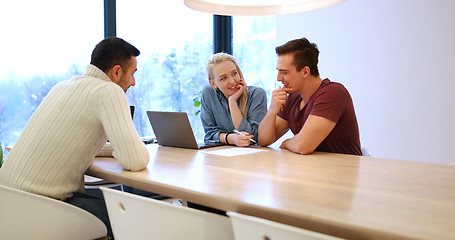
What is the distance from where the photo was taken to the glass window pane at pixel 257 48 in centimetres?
469

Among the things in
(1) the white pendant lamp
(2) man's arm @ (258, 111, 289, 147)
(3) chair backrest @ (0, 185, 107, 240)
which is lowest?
(3) chair backrest @ (0, 185, 107, 240)

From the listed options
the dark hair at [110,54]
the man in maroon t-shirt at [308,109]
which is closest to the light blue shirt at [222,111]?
the man in maroon t-shirt at [308,109]

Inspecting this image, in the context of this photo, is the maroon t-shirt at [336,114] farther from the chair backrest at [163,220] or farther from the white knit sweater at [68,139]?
the chair backrest at [163,220]

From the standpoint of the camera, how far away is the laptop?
2207 millimetres

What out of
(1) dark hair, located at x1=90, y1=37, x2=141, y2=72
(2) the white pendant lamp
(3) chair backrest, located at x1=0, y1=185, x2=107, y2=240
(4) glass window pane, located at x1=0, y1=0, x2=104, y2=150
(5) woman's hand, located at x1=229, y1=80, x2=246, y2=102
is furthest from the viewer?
(4) glass window pane, located at x1=0, y1=0, x2=104, y2=150

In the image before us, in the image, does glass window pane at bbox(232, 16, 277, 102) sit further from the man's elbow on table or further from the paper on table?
the man's elbow on table

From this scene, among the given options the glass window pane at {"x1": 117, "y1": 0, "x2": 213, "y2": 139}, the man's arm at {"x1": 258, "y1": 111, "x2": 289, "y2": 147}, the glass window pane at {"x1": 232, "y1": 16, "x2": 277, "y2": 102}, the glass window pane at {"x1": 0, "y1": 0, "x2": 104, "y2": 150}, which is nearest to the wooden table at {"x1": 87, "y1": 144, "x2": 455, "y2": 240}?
the man's arm at {"x1": 258, "y1": 111, "x2": 289, "y2": 147}

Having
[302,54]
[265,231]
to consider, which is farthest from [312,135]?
[265,231]

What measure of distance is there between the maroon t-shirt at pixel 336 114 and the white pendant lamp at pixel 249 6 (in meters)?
0.46

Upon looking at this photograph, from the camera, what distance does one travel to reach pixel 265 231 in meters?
0.84

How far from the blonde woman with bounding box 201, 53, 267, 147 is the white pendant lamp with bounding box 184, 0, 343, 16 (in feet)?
2.60

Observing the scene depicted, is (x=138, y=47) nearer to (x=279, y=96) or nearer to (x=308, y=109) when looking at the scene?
→ (x=279, y=96)

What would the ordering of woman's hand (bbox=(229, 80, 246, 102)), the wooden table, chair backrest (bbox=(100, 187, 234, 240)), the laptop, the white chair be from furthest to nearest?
woman's hand (bbox=(229, 80, 246, 102)) < the laptop < chair backrest (bbox=(100, 187, 234, 240)) < the wooden table < the white chair

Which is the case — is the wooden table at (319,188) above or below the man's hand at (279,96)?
below
